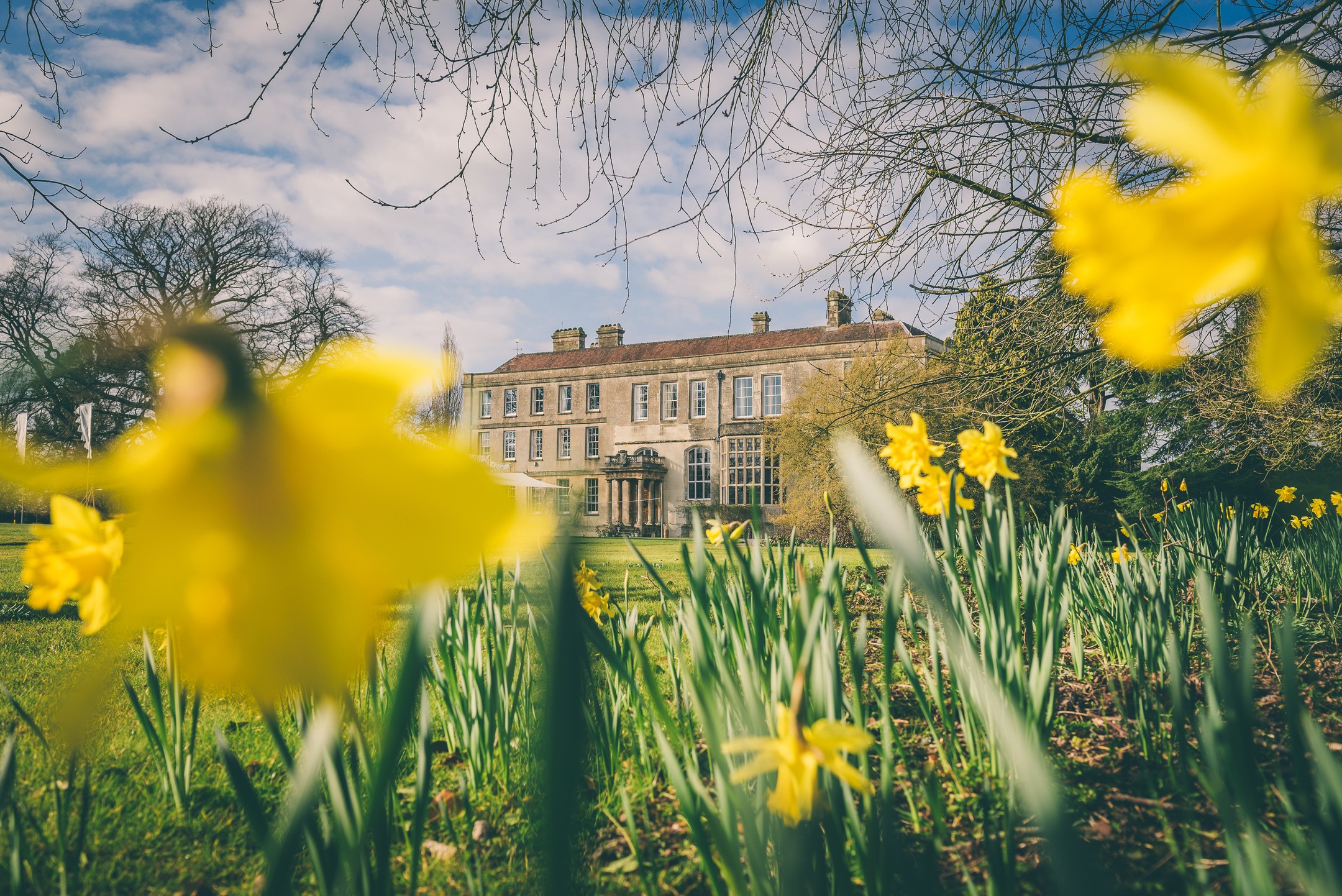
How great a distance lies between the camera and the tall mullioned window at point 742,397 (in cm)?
2177

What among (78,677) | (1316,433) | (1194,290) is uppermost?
(1316,433)

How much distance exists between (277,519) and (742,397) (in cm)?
2192

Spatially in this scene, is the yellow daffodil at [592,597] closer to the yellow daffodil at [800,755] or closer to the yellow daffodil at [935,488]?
the yellow daffodil at [935,488]

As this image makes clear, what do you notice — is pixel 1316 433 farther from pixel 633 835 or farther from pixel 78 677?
pixel 78 677

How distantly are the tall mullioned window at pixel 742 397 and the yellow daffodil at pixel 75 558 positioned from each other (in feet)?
70.6

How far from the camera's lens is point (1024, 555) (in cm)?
171

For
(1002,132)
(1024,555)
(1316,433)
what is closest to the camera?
(1024,555)

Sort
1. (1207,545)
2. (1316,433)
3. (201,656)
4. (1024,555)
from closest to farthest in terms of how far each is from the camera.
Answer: (201,656) < (1024,555) < (1207,545) < (1316,433)

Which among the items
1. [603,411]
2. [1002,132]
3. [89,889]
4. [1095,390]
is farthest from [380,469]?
[603,411]

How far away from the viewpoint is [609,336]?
2538 cm

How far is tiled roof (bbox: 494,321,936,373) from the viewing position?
20.8 m

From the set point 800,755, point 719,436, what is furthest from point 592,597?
point 719,436

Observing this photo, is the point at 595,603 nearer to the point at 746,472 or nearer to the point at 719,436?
the point at 746,472

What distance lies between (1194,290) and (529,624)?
134 centimetres
